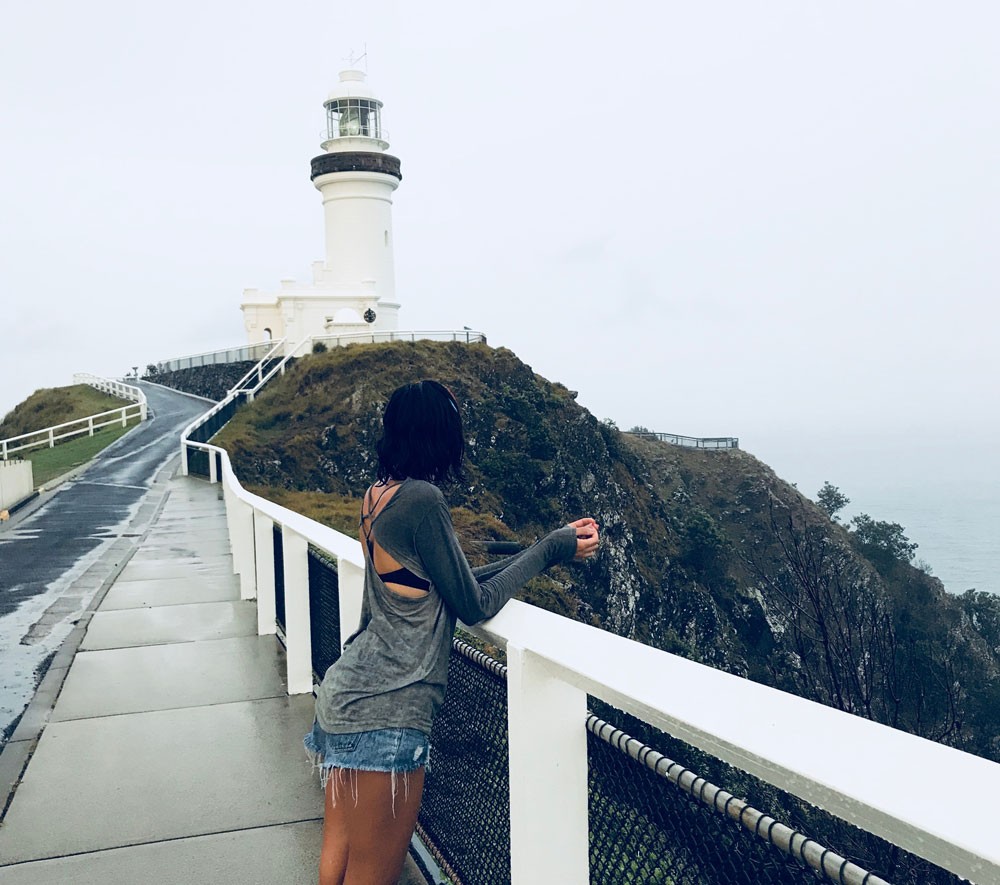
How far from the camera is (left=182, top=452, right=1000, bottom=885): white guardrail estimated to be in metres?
1.23

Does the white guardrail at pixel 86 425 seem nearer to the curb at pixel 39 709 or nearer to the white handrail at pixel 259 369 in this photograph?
the white handrail at pixel 259 369

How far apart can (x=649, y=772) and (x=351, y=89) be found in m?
55.0

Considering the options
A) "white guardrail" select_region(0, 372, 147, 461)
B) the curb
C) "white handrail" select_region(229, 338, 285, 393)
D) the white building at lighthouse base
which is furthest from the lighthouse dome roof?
the curb

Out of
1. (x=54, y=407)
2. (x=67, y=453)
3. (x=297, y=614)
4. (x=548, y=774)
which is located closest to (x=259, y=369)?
(x=54, y=407)

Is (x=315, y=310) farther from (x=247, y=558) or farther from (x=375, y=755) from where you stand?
(x=375, y=755)

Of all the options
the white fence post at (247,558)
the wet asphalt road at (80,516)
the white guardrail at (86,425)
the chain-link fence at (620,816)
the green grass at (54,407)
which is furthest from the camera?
the green grass at (54,407)

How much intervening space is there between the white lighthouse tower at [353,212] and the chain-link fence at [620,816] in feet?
161

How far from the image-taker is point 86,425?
38469 mm

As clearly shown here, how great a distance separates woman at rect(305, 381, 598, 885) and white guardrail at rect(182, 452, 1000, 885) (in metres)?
0.20

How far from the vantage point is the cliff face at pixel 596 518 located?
107 ft

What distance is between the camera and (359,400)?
41062 mm

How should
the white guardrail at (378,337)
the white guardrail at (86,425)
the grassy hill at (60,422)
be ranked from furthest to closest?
the white guardrail at (378,337), the white guardrail at (86,425), the grassy hill at (60,422)

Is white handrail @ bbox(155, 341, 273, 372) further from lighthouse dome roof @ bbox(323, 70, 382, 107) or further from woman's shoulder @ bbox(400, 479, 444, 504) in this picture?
woman's shoulder @ bbox(400, 479, 444, 504)

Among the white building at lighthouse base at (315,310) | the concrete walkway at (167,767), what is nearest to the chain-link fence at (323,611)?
the concrete walkway at (167,767)
